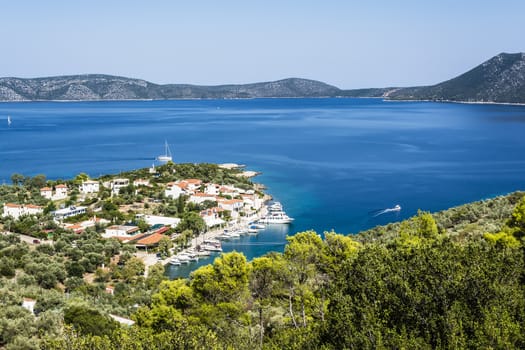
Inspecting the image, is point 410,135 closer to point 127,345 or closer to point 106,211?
point 106,211

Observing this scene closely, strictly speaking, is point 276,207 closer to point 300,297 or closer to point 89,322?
point 89,322

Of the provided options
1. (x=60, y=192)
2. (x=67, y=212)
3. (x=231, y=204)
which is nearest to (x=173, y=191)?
(x=231, y=204)

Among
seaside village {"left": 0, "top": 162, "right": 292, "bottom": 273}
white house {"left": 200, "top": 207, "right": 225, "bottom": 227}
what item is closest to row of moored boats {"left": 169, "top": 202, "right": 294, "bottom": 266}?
seaside village {"left": 0, "top": 162, "right": 292, "bottom": 273}

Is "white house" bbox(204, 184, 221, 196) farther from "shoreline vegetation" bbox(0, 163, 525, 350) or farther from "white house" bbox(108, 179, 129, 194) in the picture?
"shoreline vegetation" bbox(0, 163, 525, 350)

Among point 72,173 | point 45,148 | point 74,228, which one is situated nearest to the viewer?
point 74,228

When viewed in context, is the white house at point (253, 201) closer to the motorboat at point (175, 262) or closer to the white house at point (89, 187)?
the motorboat at point (175, 262)

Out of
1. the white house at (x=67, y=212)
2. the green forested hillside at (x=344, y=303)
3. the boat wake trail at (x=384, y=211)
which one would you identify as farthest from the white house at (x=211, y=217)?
the green forested hillside at (x=344, y=303)

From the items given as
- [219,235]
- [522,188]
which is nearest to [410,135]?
[522,188]
